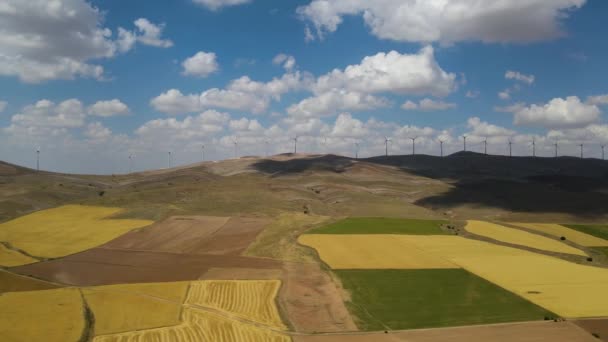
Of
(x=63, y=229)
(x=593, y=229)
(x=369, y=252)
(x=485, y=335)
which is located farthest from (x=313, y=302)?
(x=593, y=229)

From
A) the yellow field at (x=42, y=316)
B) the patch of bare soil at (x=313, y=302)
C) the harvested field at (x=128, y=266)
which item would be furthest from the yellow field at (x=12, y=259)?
the patch of bare soil at (x=313, y=302)

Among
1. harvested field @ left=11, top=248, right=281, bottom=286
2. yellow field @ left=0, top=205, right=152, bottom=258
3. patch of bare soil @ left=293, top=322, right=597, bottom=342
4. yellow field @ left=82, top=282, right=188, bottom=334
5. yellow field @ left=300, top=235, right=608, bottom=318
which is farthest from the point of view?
yellow field @ left=0, top=205, right=152, bottom=258

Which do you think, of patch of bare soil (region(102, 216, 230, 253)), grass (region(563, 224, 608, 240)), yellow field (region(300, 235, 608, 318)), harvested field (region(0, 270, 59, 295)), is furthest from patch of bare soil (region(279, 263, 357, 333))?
grass (region(563, 224, 608, 240))

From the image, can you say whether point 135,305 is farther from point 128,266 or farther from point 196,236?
point 196,236

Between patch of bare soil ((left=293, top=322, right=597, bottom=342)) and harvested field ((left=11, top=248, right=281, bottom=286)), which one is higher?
patch of bare soil ((left=293, top=322, right=597, bottom=342))

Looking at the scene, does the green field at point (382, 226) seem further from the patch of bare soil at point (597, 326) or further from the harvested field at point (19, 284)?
the patch of bare soil at point (597, 326)

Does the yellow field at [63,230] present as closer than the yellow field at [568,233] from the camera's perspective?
Yes

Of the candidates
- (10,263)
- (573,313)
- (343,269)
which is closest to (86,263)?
(10,263)

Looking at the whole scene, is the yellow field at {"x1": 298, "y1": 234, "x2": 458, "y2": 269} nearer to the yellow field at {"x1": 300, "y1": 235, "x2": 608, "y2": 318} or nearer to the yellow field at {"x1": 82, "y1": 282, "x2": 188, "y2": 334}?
the yellow field at {"x1": 300, "y1": 235, "x2": 608, "y2": 318}
